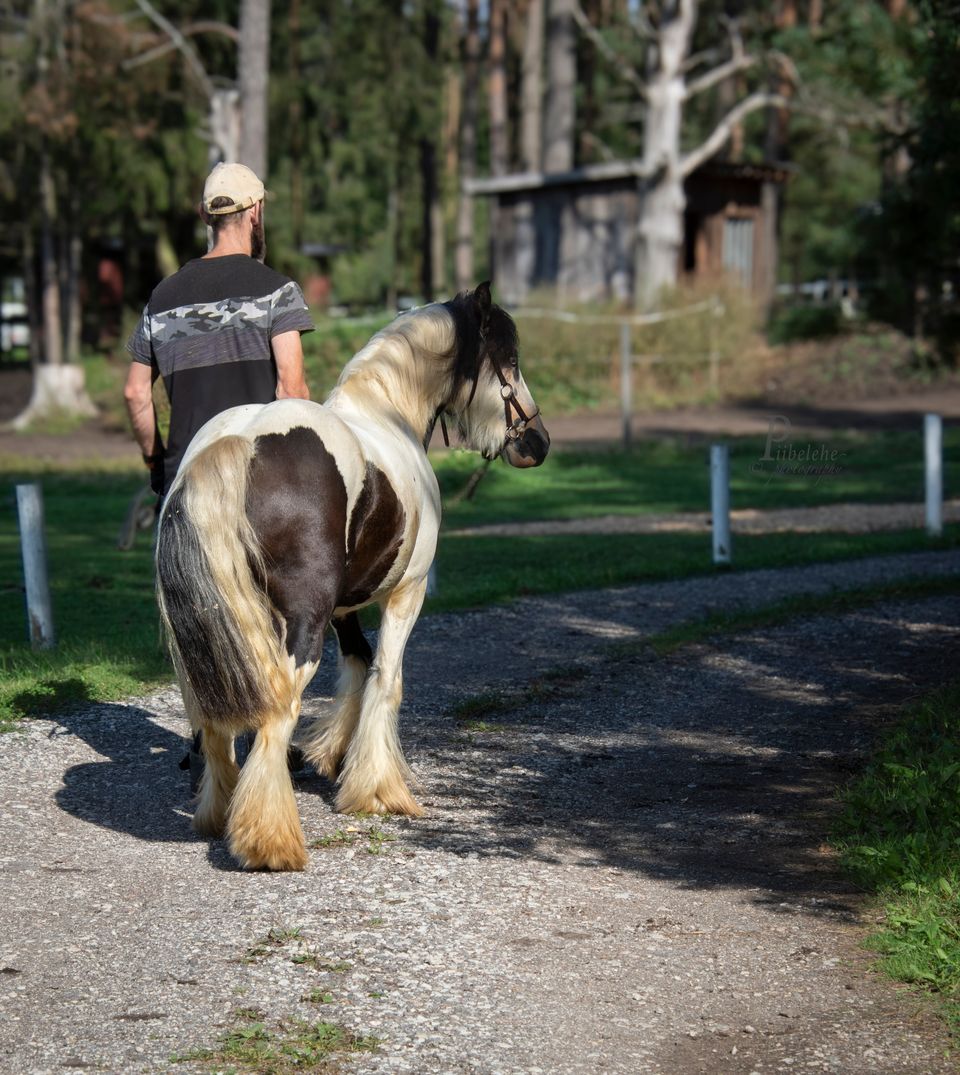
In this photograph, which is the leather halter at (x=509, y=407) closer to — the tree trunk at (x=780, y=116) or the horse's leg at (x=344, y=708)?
the horse's leg at (x=344, y=708)

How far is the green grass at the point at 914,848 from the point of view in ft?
14.7

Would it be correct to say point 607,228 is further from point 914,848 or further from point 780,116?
point 914,848

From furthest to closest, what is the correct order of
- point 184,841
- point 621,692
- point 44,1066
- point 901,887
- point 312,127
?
point 312,127 < point 621,692 < point 184,841 < point 901,887 < point 44,1066

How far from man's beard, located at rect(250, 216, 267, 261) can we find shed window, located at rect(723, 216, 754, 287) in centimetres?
3185

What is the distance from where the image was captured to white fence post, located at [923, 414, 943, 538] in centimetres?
1385

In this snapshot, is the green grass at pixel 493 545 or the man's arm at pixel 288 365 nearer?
the man's arm at pixel 288 365

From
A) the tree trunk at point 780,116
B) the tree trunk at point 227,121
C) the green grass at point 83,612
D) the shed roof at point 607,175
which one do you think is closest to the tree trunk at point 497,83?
the tree trunk at point 780,116

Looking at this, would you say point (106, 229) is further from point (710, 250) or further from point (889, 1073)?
point (889, 1073)

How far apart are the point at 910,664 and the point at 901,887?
399 cm

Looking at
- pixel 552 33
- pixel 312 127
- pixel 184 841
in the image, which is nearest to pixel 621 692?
pixel 184 841

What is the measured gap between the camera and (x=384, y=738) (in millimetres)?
6070

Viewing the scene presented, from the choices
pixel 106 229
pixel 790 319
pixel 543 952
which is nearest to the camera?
pixel 543 952

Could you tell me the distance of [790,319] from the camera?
34.8m

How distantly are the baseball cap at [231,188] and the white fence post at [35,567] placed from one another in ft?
12.6
